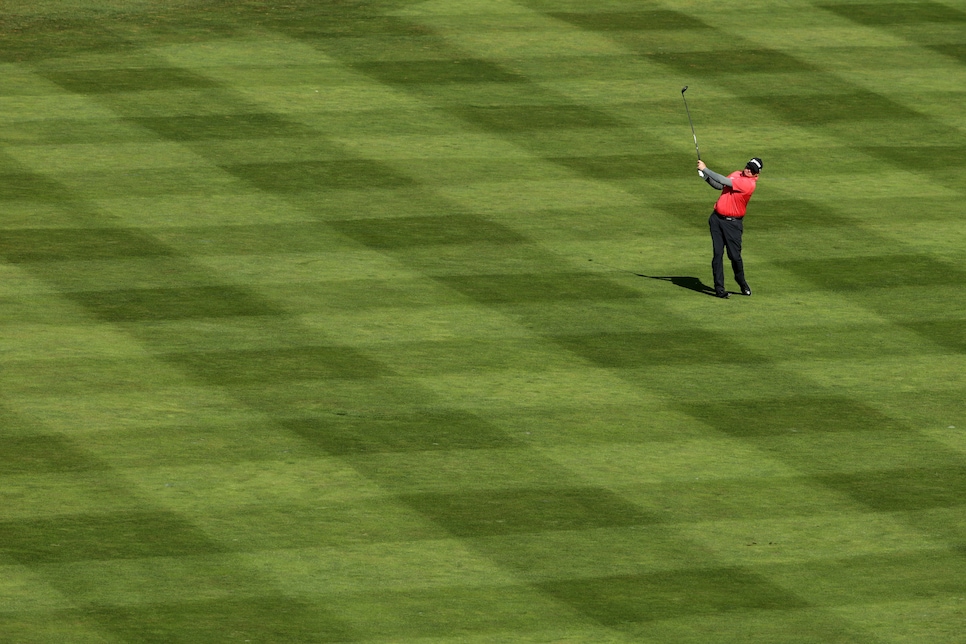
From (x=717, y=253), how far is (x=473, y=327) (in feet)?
11.3

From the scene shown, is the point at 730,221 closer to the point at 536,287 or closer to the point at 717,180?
the point at 717,180

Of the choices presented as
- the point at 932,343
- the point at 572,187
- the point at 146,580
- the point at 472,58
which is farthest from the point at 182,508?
the point at 472,58

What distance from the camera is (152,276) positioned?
23.0 meters

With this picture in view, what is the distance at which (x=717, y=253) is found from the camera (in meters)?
23.1

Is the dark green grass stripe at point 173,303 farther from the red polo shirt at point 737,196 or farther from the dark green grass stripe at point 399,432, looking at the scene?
the red polo shirt at point 737,196

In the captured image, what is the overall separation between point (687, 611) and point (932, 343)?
306 inches

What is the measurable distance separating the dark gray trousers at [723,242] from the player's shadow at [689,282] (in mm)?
264

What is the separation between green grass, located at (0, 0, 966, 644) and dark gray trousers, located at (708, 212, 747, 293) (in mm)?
392

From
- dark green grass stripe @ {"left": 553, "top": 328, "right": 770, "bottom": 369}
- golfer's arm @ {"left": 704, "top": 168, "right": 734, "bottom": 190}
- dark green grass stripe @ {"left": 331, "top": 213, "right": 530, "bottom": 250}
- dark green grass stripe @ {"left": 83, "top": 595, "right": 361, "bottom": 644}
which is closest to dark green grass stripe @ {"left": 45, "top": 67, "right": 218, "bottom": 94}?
dark green grass stripe @ {"left": 331, "top": 213, "right": 530, "bottom": 250}

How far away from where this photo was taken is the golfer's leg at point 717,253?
2314 centimetres

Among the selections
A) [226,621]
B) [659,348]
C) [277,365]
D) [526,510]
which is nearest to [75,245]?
[277,365]

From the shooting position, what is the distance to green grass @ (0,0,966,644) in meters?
15.6

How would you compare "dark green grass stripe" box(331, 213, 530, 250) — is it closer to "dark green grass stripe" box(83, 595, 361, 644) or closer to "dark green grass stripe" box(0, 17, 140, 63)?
"dark green grass stripe" box(0, 17, 140, 63)

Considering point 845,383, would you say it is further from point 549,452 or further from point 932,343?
point 549,452
